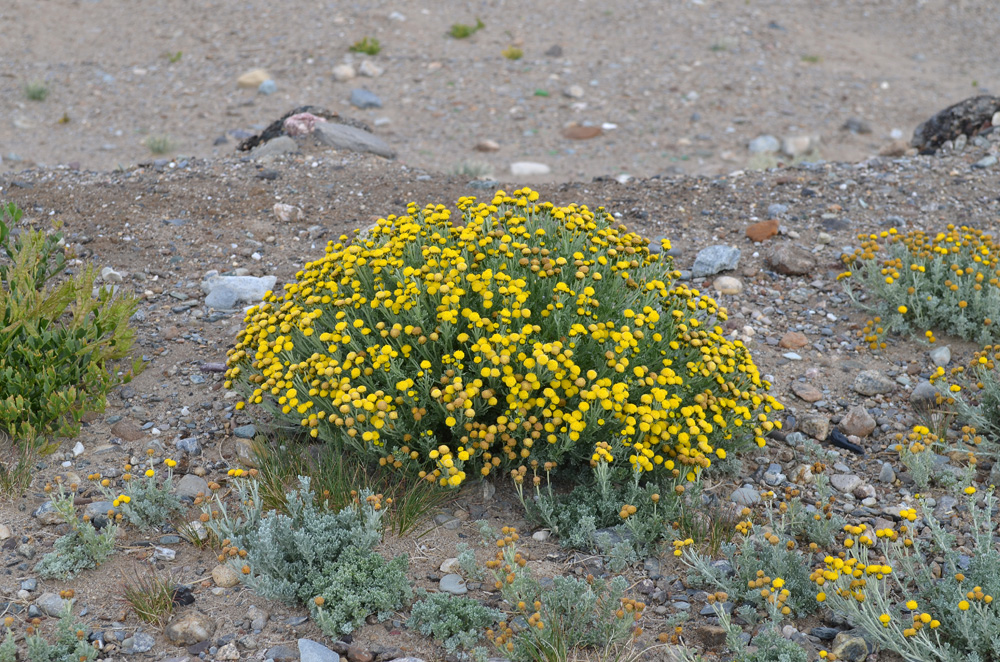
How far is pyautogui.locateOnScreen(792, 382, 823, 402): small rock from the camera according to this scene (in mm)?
4930

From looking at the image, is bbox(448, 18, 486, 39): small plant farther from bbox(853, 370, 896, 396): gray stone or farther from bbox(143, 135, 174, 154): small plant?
bbox(853, 370, 896, 396): gray stone

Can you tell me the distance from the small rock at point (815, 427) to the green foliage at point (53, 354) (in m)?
3.85

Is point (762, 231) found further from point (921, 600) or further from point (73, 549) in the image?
point (73, 549)

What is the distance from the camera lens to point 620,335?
12.5ft

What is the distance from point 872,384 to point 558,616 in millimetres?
2786

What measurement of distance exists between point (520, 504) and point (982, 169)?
242 inches

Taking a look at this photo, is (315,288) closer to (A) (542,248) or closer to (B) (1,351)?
(A) (542,248)

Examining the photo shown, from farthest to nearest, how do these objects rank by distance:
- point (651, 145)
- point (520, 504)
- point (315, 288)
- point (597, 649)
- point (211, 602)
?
point (651, 145), point (315, 288), point (520, 504), point (211, 602), point (597, 649)

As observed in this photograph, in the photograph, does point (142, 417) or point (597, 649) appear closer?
point (597, 649)

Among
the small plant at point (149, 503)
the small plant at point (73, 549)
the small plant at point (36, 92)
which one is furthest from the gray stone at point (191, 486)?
the small plant at point (36, 92)

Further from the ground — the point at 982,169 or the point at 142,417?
the point at 982,169

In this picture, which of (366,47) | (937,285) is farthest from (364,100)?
(937,285)

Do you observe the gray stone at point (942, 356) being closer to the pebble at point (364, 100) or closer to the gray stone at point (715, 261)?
the gray stone at point (715, 261)

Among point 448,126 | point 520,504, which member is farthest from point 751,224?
point 448,126
